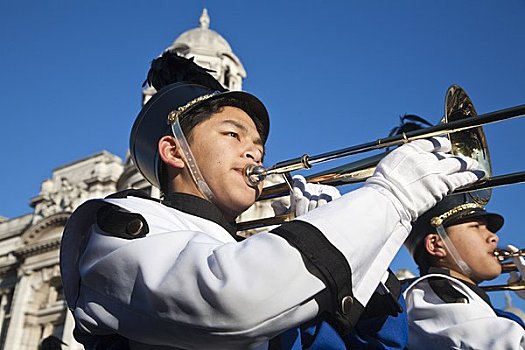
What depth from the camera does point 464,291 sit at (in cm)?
305

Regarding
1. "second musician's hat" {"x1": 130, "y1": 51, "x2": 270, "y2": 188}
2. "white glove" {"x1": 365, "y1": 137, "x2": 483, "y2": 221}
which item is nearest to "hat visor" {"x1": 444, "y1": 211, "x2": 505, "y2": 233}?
"second musician's hat" {"x1": 130, "y1": 51, "x2": 270, "y2": 188}

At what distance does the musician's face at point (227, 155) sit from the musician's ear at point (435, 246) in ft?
4.82

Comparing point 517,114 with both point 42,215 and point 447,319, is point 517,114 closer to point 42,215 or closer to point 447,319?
point 447,319

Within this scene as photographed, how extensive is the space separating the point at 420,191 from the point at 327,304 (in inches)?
18.2

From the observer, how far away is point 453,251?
3.42 m

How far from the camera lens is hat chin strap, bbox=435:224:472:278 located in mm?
3369

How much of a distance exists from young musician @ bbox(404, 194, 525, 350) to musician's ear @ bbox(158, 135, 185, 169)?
138cm

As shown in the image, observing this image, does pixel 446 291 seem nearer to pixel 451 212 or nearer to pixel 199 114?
pixel 451 212

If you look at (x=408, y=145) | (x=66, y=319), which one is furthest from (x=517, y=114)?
(x=66, y=319)

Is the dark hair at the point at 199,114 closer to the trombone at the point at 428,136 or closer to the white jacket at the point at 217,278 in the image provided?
the trombone at the point at 428,136

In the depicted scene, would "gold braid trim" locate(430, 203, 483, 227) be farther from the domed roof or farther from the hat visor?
the domed roof

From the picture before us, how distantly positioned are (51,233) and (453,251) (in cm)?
2465

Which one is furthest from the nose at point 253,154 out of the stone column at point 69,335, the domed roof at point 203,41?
the domed roof at point 203,41

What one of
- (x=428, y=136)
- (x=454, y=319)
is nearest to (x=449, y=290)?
(x=454, y=319)
